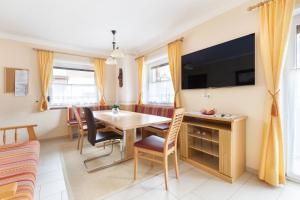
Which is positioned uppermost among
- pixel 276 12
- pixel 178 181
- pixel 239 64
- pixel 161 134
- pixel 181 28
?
pixel 181 28

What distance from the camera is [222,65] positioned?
90.7 inches

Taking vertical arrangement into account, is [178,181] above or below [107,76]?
below

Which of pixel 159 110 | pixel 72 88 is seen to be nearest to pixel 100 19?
pixel 159 110

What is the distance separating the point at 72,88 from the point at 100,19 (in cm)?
230

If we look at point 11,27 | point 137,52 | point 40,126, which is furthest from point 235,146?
point 11,27

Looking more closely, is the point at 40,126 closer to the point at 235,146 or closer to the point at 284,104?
the point at 235,146

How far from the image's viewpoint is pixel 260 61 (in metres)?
1.94

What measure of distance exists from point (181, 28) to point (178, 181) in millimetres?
2740

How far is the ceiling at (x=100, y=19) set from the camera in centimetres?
223

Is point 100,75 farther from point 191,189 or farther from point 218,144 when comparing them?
point 191,189

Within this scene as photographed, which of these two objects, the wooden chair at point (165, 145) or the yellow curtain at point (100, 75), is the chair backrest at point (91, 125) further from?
the yellow curtain at point (100, 75)

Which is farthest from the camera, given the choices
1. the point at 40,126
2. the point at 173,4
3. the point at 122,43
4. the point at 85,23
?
the point at 122,43

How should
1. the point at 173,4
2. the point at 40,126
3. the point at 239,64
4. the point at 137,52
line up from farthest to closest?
the point at 137,52, the point at 40,126, the point at 173,4, the point at 239,64

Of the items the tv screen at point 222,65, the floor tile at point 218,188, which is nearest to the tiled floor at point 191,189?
the floor tile at point 218,188
